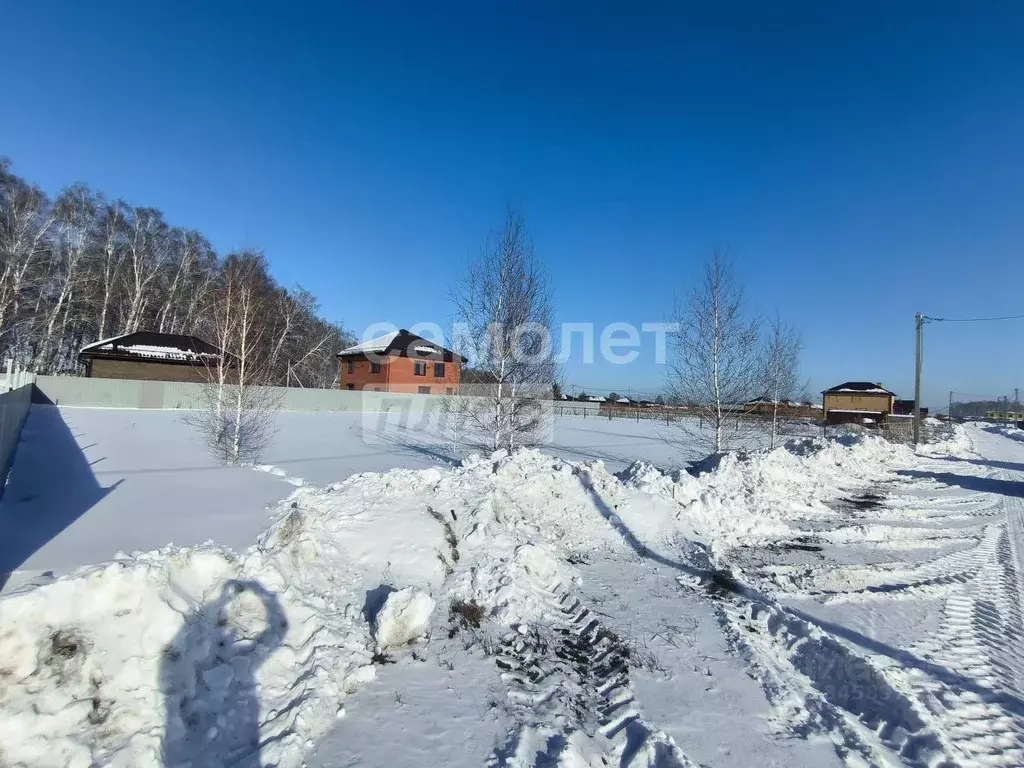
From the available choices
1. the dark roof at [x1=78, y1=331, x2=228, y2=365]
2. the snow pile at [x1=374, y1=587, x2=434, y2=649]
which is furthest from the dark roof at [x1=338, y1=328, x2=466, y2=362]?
the snow pile at [x1=374, y1=587, x2=434, y2=649]

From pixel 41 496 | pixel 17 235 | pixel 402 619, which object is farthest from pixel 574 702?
pixel 17 235

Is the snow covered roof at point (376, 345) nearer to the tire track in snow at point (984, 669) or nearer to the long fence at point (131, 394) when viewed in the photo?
the long fence at point (131, 394)

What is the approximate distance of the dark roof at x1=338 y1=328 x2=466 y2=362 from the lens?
3854 cm

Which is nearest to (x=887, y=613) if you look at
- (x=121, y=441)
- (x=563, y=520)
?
(x=563, y=520)

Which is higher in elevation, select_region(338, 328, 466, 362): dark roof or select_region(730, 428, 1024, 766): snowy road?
select_region(338, 328, 466, 362): dark roof

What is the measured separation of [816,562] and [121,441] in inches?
622

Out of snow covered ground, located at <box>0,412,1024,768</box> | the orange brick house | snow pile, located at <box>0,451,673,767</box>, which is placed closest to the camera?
snow pile, located at <box>0,451,673,767</box>

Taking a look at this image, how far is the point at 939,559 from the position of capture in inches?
285

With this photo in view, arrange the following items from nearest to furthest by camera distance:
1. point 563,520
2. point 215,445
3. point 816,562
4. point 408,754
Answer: point 408,754 → point 816,562 → point 563,520 → point 215,445

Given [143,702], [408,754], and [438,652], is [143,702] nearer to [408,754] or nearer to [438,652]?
[408,754]

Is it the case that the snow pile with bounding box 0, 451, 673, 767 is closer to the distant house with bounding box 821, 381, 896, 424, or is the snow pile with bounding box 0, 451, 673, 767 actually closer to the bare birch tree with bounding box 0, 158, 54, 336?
the bare birch tree with bounding box 0, 158, 54, 336

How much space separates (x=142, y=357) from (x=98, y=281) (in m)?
6.92

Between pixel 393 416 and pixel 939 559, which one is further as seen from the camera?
pixel 393 416

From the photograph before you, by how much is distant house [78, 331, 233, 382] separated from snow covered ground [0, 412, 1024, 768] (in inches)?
1086
